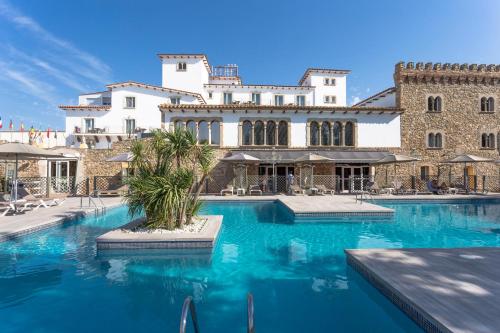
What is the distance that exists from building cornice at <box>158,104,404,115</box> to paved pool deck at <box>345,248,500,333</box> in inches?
714

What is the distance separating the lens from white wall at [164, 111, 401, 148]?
23.5 meters

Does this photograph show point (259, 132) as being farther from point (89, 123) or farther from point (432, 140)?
point (89, 123)

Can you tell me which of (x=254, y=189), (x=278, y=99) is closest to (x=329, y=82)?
(x=278, y=99)

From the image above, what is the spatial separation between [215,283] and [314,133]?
66.7ft

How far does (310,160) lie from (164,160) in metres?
13.1

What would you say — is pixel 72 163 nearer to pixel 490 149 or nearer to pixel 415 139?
pixel 415 139

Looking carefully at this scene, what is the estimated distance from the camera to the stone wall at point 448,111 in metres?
24.4

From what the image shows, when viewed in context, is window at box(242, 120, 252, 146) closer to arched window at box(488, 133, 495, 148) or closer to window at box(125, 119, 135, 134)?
window at box(125, 119, 135, 134)

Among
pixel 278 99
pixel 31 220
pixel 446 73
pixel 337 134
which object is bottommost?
pixel 31 220

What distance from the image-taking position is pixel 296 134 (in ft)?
78.1

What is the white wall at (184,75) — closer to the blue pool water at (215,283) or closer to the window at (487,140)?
the blue pool water at (215,283)

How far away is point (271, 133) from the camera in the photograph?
23953 millimetres

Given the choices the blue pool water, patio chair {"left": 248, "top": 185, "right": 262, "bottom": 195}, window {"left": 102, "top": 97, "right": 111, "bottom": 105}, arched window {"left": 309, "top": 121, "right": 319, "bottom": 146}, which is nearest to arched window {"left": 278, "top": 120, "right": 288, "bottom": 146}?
arched window {"left": 309, "top": 121, "right": 319, "bottom": 146}

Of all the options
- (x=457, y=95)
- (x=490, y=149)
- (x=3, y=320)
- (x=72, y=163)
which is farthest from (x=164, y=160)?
(x=490, y=149)
